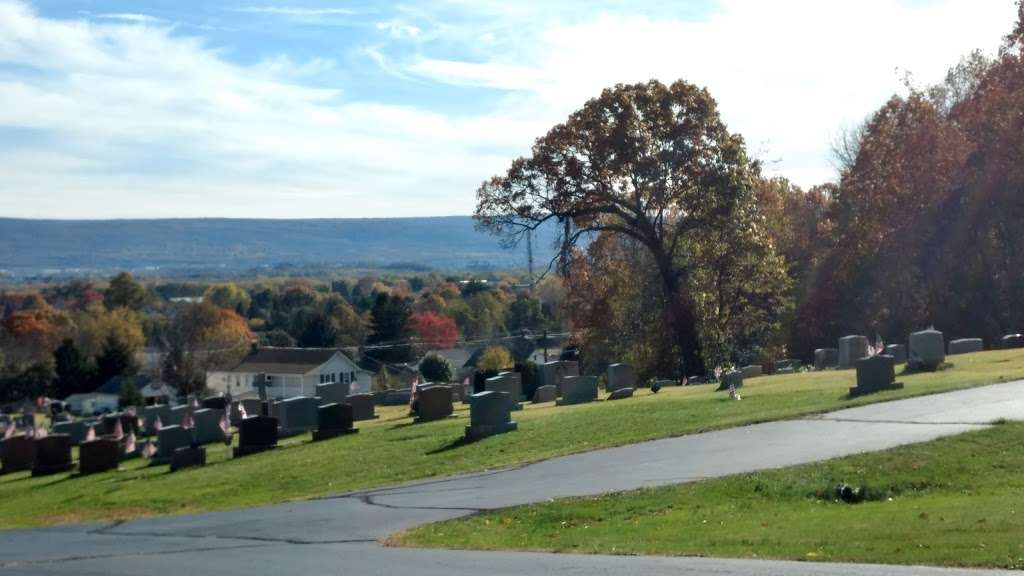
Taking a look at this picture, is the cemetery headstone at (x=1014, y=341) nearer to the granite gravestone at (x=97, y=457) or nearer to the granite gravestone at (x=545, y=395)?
the granite gravestone at (x=545, y=395)

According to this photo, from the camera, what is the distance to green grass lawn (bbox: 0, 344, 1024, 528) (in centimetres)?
2027

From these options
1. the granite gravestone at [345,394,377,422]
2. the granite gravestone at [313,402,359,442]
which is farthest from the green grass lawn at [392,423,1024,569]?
the granite gravestone at [345,394,377,422]

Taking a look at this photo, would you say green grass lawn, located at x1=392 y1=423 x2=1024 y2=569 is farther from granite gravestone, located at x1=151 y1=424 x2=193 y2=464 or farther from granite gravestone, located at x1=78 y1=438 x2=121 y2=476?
granite gravestone, located at x1=78 y1=438 x2=121 y2=476

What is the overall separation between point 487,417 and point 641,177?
19.2m

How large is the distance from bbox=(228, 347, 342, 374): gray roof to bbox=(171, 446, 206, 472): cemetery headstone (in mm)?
41539

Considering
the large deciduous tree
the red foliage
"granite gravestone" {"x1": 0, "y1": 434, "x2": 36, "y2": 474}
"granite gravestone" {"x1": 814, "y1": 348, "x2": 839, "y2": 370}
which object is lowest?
"granite gravestone" {"x1": 0, "y1": 434, "x2": 36, "y2": 474}

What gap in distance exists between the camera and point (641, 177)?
40.6 metres

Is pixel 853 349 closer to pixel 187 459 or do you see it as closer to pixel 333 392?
pixel 333 392

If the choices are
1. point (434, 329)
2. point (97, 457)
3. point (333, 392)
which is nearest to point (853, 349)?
point (333, 392)

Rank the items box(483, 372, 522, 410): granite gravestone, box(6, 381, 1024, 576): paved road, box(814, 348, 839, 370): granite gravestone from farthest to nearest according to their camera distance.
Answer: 1. box(814, 348, 839, 370): granite gravestone
2. box(483, 372, 522, 410): granite gravestone
3. box(6, 381, 1024, 576): paved road

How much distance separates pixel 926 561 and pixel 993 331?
3373cm

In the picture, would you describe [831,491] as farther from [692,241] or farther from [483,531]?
[692,241]

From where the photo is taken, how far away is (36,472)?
3073 cm

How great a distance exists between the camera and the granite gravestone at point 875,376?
69.8ft
